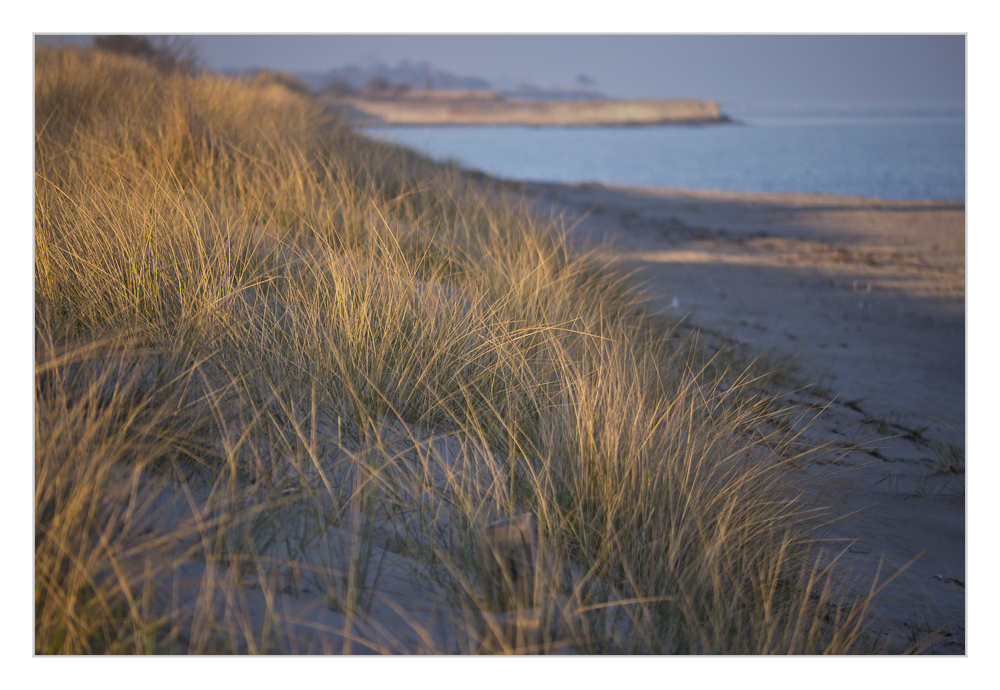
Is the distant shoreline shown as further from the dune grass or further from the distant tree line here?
the dune grass

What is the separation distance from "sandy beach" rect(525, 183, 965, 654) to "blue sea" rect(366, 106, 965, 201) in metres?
0.88

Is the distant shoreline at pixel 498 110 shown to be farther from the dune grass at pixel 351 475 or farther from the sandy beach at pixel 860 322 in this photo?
the dune grass at pixel 351 475

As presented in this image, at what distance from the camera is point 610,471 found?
1315mm

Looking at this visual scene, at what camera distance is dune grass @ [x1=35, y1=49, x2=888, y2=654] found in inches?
40.6

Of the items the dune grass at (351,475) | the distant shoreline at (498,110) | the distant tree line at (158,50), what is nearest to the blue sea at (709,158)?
the distant shoreline at (498,110)

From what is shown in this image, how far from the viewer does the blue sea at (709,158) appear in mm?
8281

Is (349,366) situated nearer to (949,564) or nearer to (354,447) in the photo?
(354,447)

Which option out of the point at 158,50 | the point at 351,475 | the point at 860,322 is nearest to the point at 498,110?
the point at 158,50

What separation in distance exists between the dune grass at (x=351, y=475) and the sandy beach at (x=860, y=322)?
257mm

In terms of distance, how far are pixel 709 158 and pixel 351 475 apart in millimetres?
16414
